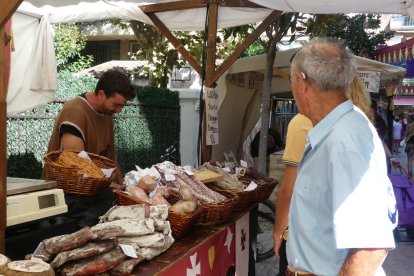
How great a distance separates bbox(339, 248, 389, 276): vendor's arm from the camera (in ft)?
5.50

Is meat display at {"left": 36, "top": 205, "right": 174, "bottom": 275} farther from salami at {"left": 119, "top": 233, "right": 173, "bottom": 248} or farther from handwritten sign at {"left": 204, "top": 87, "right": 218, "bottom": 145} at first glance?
handwritten sign at {"left": 204, "top": 87, "right": 218, "bottom": 145}

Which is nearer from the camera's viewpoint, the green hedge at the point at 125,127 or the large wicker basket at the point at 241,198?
the large wicker basket at the point at 241,198

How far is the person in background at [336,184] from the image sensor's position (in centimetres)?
168

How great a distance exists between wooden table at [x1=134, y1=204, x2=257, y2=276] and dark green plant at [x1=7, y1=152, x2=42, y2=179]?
3.43 metres

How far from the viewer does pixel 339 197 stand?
1704mm

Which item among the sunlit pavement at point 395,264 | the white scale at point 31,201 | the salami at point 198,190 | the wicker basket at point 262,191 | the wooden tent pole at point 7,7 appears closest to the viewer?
the wooden tent pole at point 7,7

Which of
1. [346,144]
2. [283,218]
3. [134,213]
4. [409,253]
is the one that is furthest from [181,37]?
[346,144]

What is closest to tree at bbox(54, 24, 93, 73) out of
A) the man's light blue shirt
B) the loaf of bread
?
the loaf of bread

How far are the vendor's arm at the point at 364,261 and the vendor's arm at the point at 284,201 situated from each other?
142cm

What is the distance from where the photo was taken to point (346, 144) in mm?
1733

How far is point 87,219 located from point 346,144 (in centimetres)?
164

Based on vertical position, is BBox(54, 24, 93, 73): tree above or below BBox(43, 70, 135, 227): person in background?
above

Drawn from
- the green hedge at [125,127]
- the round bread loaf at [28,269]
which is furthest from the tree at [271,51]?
the round bread loaf at [28,269]

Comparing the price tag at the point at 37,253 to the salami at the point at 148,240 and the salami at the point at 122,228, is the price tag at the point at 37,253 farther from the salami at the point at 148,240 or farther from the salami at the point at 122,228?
the salami at the point at 148,240
